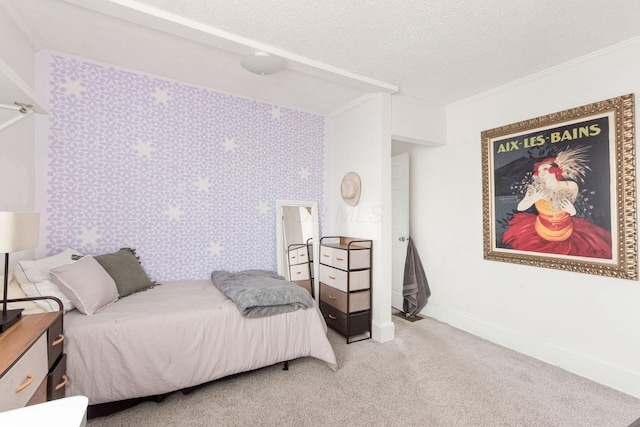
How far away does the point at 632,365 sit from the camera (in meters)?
2.11

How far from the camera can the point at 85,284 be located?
1.89 m

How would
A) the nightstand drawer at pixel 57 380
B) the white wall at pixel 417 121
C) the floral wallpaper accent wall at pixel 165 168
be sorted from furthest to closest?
1. the white wall at pixel 417 121
2. the floral wallpaper accent wall at pixel 165 168
3. the nightstand drawer at pixel 57 380

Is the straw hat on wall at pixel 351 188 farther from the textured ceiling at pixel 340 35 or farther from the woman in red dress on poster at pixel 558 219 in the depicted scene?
the woman in red dress on poster at pixel 558 219

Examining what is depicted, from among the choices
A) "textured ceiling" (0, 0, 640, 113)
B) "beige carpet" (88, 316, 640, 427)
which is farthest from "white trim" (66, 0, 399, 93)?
"beige carpet" (88, 316, 640, 427)

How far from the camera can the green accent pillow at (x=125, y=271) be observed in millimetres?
2236

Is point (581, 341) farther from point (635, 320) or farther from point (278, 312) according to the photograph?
point (278, 312)

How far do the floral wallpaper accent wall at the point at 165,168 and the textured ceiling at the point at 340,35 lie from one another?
251mm

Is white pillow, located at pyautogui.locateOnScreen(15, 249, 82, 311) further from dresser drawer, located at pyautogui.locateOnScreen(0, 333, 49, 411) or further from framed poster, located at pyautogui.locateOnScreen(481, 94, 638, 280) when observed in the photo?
framed poster, located at pyautogui.locateOnScreen(481, 94, 638, 280)

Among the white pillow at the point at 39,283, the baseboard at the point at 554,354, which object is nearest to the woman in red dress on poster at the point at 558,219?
the baseboard at the point at 554,354

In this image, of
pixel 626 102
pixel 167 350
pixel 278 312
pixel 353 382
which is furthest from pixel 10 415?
pixel 626 102

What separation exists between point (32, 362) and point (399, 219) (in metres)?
3.54

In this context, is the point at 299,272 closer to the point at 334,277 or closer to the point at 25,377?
the point at 334,277

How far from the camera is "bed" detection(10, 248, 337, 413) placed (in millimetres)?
1729

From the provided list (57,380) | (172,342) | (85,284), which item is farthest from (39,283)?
(172,342)
